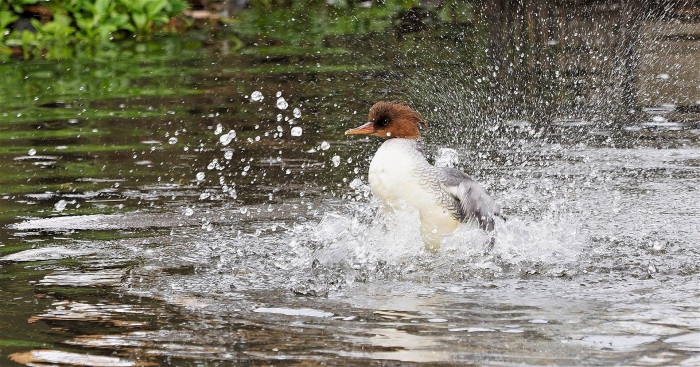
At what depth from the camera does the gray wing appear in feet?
20.8

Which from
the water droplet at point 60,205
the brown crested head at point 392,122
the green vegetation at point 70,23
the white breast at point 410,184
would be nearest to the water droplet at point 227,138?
the water droplet at point 60,205

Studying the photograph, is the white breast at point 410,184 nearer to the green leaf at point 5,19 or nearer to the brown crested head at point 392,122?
the brown crested head at point 392,122

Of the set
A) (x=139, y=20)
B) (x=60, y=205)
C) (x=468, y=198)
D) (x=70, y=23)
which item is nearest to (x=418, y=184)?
(x=468, y=198)

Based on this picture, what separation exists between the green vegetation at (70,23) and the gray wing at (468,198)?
904cm

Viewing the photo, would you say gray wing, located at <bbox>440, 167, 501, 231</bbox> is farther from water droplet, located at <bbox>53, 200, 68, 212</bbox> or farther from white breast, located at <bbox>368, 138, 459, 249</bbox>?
water droplet, located at <bbox>53, 200, 68, 212</bbox>

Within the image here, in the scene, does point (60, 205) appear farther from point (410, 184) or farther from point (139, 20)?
point (139, 20)

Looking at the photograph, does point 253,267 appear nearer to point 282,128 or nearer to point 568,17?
point 282,128

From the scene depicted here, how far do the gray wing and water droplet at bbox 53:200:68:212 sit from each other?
2.81 metres

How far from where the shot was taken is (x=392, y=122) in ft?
20.9

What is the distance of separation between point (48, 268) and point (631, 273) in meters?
3.23

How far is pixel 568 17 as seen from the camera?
1538 centimetres

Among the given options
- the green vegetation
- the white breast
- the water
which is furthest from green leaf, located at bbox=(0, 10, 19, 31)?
the white breast

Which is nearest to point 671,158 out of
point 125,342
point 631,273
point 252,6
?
point 631,273

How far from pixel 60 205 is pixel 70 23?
27.9 feet
